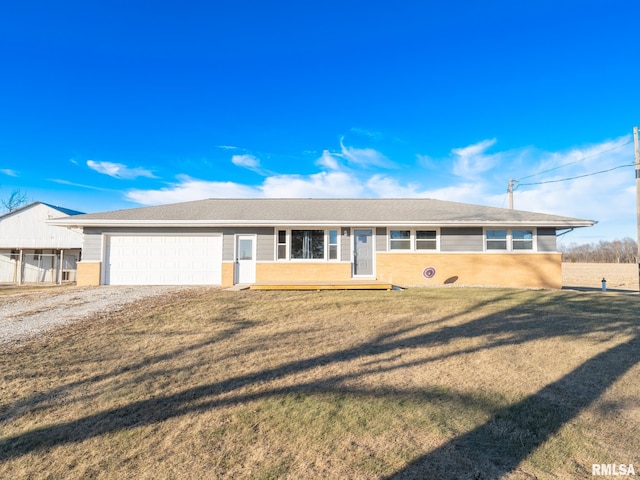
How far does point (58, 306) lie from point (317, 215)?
368 inches

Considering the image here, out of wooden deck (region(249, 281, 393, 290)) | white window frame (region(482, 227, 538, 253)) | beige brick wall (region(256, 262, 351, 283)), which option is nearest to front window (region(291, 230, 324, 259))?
beige brick wall (region(256, 262, 351, 283))

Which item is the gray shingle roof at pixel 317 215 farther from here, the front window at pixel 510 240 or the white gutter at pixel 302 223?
the front window at pixel 510 240

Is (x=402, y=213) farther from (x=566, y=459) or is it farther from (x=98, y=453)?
(x=98, y=453)

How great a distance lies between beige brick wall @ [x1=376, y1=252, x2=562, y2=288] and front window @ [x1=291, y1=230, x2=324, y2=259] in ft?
8.13

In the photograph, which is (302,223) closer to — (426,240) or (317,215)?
(317,215)

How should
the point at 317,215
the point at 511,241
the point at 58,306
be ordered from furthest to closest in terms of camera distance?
the point at 317,215 → the point at 511,241 → the point at 58,306

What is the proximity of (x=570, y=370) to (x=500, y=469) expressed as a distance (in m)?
2.95

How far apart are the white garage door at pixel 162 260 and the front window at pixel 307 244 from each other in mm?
3069

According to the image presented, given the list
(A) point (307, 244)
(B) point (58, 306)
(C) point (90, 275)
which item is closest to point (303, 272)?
(A) point (307, 244)

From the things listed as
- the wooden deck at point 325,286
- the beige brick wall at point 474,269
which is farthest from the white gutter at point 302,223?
the wooden deck at point 325,286

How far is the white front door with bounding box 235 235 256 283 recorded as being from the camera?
13953 mm

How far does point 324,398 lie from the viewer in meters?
4.07

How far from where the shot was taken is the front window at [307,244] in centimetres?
1423

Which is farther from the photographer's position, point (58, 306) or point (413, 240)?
point (413, 240)
